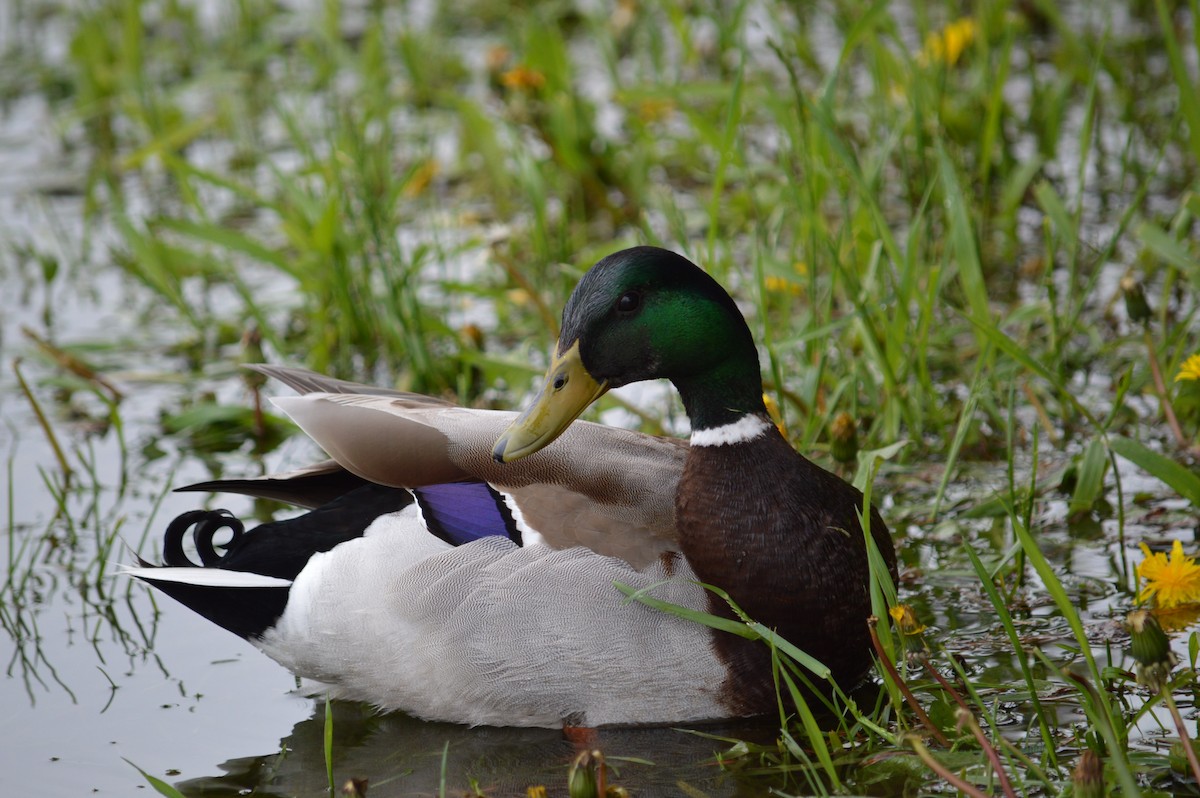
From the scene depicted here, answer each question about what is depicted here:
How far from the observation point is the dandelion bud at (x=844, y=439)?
144 inches

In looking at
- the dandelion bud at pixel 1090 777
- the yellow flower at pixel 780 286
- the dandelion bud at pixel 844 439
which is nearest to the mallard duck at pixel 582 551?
the dandelion bud at pixel 844 439

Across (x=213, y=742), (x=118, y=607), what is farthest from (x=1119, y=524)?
(x=118, y=607)

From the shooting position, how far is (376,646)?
10.8ft

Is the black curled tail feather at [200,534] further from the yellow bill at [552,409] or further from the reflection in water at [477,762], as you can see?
the yellow bill at [552,409]

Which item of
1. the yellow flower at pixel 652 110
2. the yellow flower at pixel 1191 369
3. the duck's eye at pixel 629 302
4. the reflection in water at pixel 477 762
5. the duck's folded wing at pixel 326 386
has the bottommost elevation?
the reflection in water at pixel 477 762

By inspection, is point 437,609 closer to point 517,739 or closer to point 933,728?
point 517,739

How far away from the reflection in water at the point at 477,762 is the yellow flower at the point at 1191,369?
1.31 meters

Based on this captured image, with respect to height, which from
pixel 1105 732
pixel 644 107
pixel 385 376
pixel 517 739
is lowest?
pixel 517 739

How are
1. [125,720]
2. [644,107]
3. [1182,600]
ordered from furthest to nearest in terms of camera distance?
[644,107]
[125,720]
[1182,600]

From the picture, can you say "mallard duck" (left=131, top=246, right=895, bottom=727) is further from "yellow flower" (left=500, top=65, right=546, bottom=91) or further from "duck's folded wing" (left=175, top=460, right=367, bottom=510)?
"yellow flower" (left=500, top=65, right=546, bottom=91)

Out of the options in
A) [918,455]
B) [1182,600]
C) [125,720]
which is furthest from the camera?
[918,455]

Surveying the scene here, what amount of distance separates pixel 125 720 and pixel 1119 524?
2.32m

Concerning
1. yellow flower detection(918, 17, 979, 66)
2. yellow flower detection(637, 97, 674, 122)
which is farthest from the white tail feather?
yellow flower detection(637, 97, 674, 122)

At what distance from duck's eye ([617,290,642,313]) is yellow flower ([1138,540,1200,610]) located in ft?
3.75
